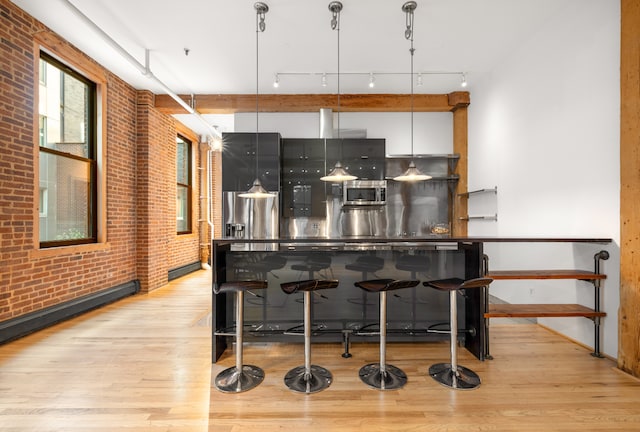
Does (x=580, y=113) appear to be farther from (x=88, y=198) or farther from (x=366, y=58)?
(x=88, y=198)

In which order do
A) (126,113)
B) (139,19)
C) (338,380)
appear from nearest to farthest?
(338,380) < (139,19) < (126,113)

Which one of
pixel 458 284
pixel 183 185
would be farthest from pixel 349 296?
pixel 183 185

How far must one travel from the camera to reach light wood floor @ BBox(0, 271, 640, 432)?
1.99 metres

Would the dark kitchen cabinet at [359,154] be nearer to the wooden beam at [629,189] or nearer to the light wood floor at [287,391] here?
the light wood floor at [287,391]

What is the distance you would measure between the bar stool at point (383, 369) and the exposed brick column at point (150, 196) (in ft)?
14.2

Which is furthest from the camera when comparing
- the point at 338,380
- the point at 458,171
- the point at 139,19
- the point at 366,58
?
the point at 458,171

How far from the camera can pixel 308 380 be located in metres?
2.39

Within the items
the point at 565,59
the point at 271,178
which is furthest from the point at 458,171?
the point at 271,178

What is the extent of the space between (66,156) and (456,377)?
5.14m

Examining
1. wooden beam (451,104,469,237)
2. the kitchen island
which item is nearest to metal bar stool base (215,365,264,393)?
the kitchen island

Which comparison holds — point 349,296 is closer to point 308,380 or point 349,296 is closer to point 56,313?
point 308,380

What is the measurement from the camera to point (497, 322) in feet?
12.5

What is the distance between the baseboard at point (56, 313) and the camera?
3162 millimetres

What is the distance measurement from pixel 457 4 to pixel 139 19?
348 centimetres
